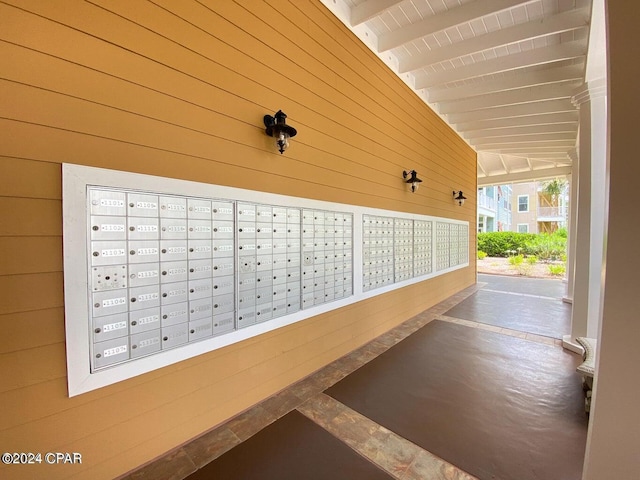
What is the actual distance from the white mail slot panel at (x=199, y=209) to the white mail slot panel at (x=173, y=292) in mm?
412

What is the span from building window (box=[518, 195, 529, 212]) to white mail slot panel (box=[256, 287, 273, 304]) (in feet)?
69.4

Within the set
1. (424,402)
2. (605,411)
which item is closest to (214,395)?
(424,402)

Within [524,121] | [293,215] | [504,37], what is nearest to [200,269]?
[293,215]

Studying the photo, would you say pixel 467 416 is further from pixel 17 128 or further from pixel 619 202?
pixel 17 128

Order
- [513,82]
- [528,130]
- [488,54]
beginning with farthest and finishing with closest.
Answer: [528,130] < [513,82] < [488,54]

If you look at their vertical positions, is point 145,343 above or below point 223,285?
below

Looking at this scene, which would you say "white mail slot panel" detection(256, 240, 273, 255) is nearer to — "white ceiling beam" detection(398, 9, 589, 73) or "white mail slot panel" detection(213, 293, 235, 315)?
"white mail slot panel" detection(213, 293, 235, 315)

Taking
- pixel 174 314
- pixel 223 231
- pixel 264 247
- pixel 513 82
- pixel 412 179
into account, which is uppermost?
pixel 513 82

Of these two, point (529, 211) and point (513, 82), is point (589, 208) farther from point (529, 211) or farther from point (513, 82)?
point (529, 211)

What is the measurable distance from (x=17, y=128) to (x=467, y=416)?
9.93 ft

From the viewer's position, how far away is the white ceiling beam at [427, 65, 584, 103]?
325cm

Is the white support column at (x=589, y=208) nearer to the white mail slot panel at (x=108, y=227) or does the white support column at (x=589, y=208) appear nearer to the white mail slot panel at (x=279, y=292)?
the white mail slot panel at (x=279, y=292)

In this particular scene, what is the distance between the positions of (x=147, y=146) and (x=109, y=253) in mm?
609

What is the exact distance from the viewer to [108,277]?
4.28ft
